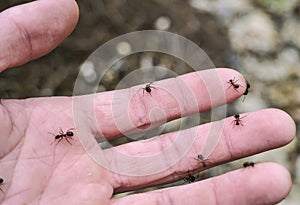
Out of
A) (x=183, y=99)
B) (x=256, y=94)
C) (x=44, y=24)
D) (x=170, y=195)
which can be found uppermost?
(x=256, y=94)

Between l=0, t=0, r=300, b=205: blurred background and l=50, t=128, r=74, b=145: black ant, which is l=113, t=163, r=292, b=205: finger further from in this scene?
l=0, t=0, r=300, b=205: blurred background

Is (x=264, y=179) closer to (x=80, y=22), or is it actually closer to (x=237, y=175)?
(x=237, y=175)

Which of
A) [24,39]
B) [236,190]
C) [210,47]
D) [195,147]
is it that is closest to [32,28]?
[24,39]

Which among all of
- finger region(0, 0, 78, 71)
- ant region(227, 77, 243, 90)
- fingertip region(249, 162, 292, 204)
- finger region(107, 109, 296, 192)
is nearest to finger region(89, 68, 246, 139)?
ant region(227, 77, 243, 90)

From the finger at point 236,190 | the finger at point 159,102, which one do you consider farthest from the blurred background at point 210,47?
the finger at point 236,190

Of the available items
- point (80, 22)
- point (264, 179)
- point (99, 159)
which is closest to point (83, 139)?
point (99, 159)
